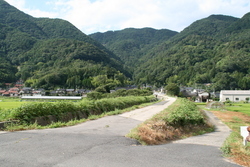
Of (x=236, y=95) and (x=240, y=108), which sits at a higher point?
(x=236, y=95)

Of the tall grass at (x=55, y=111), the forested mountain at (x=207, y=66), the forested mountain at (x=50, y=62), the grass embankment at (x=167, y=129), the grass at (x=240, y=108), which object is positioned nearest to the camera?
the grass embankment at (x=167, y=129)

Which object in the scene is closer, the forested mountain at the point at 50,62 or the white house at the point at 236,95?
the white house at the point at 236,95

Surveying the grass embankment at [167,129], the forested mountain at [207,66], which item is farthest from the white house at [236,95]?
the grass embankment at [167,129]

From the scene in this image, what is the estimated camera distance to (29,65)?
153 metres

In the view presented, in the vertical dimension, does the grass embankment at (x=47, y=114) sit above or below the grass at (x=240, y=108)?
above

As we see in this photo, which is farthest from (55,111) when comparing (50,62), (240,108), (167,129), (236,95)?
(50,62)

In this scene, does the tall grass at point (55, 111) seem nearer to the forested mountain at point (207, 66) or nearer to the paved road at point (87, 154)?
the paved road at point (87, 154)

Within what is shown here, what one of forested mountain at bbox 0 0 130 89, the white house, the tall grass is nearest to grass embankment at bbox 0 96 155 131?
the tall grass

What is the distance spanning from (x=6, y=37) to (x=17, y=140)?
717ft

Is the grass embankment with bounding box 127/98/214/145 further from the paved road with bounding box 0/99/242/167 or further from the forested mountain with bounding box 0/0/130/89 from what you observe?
the forested mountain with bounding box 0/0/130/89

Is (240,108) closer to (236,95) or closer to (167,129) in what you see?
(167,129)

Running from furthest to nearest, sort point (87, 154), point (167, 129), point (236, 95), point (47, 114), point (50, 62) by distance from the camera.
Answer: point (50, 62) < point (236, 95) < point (47, 114) < point (167, 129) < point (87, 154)

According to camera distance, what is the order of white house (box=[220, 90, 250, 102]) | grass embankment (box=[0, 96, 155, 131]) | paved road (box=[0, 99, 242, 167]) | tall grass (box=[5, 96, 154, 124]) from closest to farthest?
paved road (box=[0, 99, 242, 167])
grass embankment (box=[0, 96, 155, 131])
tall grass (box=[5, 96, 154, 124])
white house (box=[220, 90, 250, 102])

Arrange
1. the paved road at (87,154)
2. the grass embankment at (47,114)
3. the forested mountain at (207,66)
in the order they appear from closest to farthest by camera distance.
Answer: the paved road at (87,154)
the grass embankment at (47,114)
the forested mountain at (207,66)
